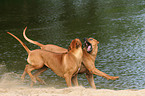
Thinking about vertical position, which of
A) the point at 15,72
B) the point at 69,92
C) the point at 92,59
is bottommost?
the point at 15,72

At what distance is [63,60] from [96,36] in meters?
7.09

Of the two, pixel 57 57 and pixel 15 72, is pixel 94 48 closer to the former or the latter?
pixel 57 57

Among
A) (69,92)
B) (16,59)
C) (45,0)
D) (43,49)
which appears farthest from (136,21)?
(45,0)

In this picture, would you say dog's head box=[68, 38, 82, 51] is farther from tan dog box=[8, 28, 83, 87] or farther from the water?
the water

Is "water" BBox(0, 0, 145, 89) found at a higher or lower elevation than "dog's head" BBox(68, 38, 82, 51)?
lower

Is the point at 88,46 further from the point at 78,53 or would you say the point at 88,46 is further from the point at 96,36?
the point at 96,36

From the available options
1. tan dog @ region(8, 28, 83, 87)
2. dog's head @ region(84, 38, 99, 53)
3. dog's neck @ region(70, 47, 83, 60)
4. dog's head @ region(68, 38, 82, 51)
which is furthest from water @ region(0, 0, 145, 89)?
dog's head @ region(68, 38, 82, 51)

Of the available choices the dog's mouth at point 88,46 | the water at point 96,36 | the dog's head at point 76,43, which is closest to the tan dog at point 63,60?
the dog's head at point 76,43

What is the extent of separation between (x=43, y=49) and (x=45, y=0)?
25668mm

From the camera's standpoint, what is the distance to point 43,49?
808 cm

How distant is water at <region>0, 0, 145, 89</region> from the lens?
8.93 metres

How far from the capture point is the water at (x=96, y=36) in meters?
8.93

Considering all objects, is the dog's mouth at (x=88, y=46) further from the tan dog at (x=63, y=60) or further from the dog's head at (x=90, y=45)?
the tan dog at (x=63, y=60)

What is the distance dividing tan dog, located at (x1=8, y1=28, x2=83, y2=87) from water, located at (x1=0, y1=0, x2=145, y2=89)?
122 cm
